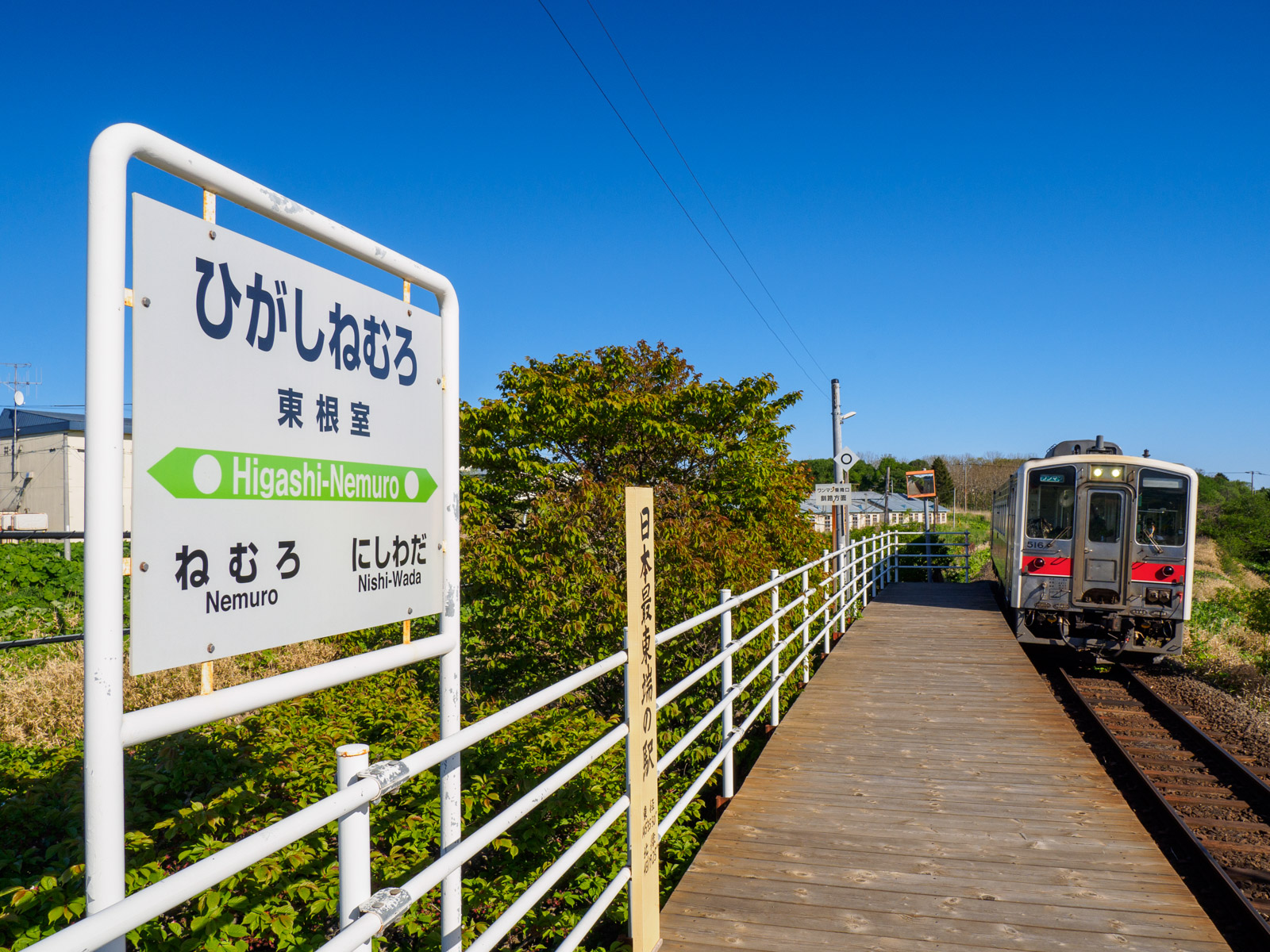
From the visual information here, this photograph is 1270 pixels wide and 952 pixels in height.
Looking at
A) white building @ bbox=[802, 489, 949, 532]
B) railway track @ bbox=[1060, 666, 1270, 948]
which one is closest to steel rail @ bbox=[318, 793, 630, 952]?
railway track @ bbox=[1060, 666, 1270, 948]

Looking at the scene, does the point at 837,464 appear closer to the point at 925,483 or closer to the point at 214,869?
the point at 925,483

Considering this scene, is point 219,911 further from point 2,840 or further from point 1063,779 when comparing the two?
point 1063,779

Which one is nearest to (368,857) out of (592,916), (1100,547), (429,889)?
(429,889)

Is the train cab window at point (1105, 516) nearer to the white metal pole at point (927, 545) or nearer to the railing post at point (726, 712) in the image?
the white metal pole at point (927, 545)

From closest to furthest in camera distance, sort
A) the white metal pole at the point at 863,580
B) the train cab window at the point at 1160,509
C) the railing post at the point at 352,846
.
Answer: the railing post at the point at 352,846
the train cab window at the point at 1160,509
the white metal pole at the point at 863,580

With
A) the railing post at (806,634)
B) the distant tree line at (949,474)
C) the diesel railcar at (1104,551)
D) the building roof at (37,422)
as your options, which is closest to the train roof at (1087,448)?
the diesel railcar at (1104,551)

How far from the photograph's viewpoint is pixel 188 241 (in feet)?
5.37

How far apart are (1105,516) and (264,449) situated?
13374 mm

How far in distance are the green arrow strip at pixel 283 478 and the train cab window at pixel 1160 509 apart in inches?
506

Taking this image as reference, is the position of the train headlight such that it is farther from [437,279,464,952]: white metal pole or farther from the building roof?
the building roof

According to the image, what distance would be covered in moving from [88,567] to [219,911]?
220cm

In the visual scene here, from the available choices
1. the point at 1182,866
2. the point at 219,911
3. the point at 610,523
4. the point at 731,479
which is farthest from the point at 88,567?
the point at 731,479

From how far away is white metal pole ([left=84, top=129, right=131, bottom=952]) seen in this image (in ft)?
4.59

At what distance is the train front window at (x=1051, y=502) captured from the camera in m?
12.8
